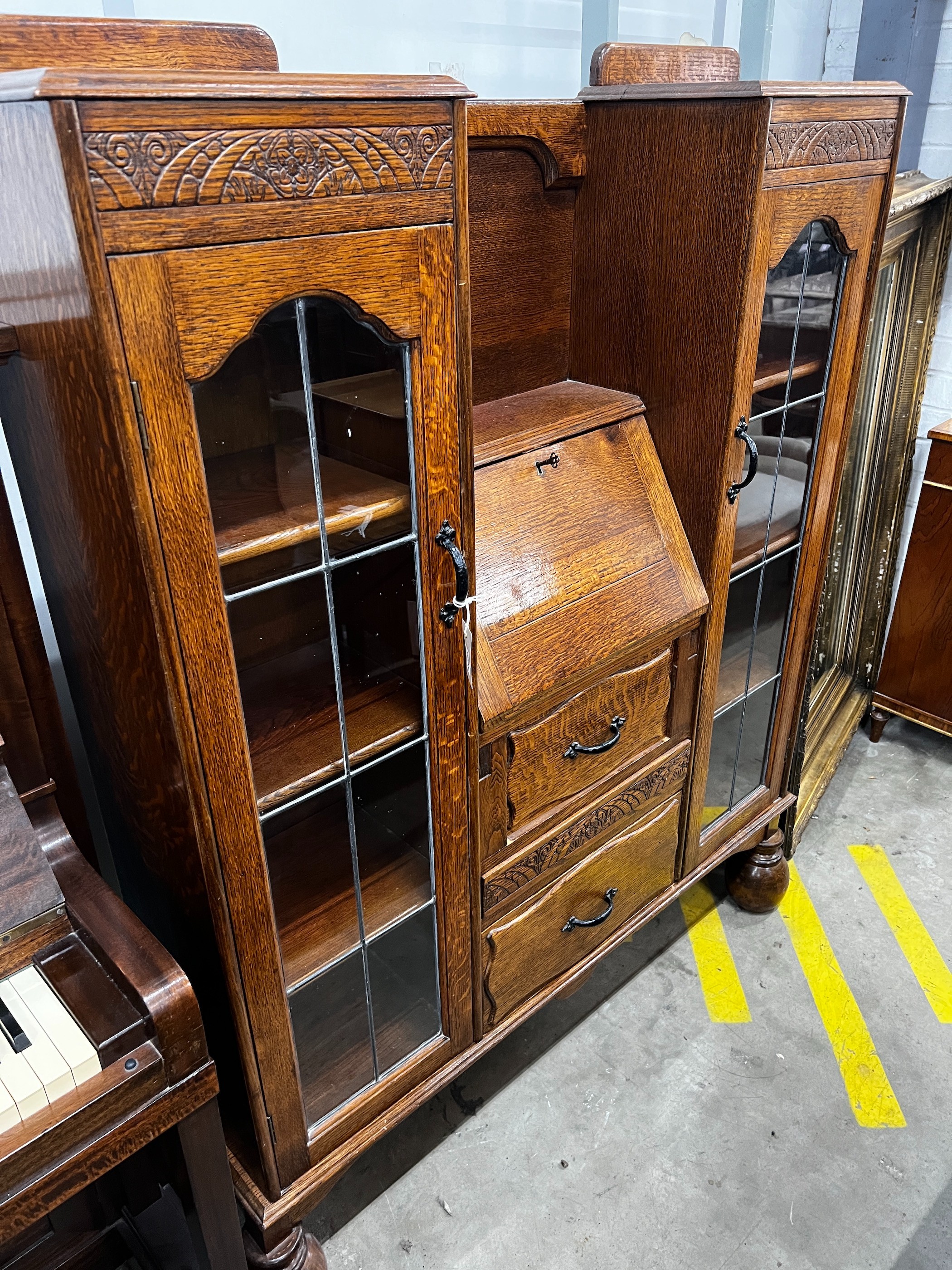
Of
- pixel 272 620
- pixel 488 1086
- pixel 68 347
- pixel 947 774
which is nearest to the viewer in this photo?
pixel 68 347

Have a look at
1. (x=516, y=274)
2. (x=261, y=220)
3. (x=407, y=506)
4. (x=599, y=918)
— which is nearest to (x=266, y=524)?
(x=407, y=506)

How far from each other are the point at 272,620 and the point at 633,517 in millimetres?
692

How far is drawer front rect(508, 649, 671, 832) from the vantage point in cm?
135

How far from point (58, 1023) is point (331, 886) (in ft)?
1.22

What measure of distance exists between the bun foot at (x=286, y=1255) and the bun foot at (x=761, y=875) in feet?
3.74

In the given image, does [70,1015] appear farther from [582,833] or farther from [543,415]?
[543,415]

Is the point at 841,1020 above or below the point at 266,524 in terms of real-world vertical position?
below

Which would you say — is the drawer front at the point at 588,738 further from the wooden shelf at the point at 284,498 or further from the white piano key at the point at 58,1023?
the white piano key at the point at 58,1023

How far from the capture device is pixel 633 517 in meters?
1.46

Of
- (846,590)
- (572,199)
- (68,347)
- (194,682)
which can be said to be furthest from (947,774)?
(68,347)

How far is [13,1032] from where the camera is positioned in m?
0.86

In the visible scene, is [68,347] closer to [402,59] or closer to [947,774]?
[402,59]

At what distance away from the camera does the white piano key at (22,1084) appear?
821 mm

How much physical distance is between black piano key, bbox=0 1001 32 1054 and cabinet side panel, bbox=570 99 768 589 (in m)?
1.13
